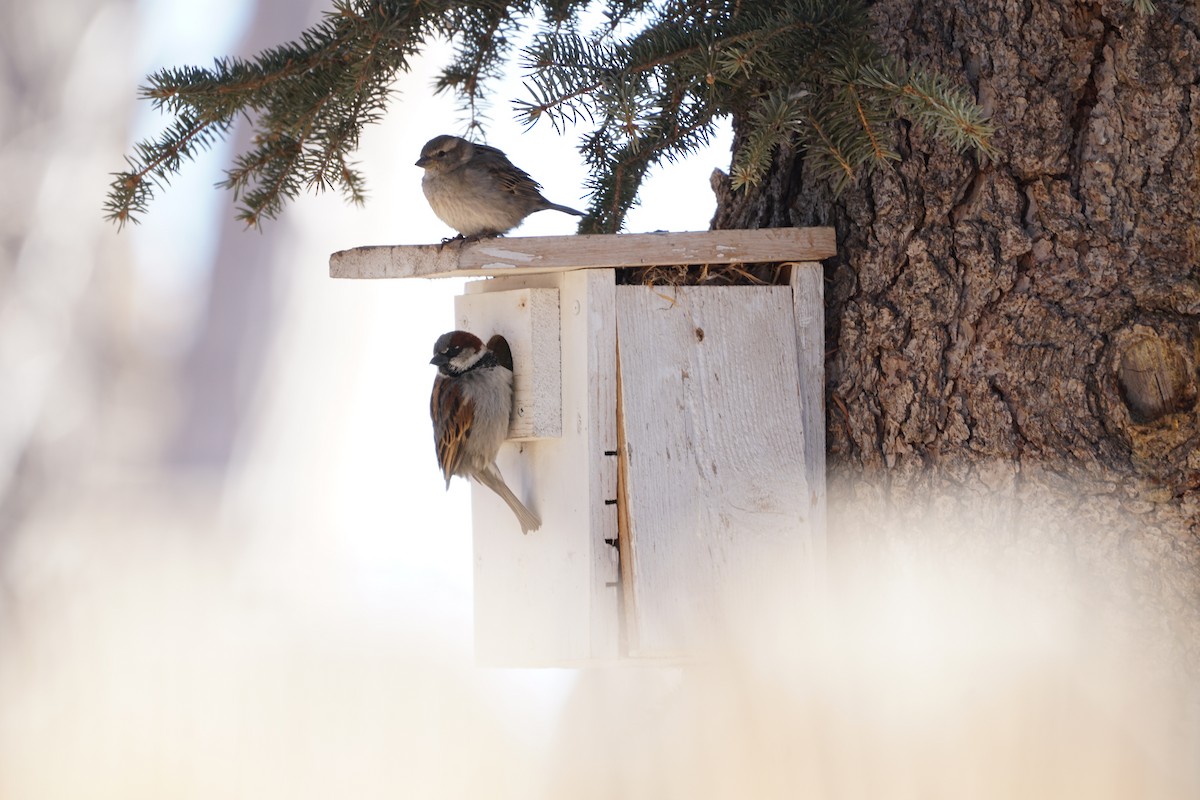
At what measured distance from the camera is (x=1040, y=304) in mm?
2188

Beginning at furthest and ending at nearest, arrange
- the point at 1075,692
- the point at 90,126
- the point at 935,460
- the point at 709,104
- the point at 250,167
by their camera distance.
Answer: the point at 90,126 < the point at 250,167 < the point at 709,104 < the point at 935,460 < the point at 1075,692

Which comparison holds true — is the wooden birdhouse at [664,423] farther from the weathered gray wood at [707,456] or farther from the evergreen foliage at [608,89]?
the evergreen foliage at [608,89]

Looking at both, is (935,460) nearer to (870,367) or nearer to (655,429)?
(870,367)

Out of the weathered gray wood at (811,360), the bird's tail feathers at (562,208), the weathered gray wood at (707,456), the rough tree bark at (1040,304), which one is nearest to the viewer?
the rough tree bark at (1040,304)

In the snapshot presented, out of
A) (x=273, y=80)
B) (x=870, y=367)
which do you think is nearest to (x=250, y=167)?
(x=273, y=80)

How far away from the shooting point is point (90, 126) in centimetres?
401

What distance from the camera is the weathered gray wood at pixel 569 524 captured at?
2293 mm

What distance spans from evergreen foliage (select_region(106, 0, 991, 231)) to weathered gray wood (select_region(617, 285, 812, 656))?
0.31 meters

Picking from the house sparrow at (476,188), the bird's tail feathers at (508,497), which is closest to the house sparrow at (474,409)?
the bird's tail feathers at (508,497)

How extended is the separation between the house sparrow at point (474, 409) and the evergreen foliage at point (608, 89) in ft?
1.56

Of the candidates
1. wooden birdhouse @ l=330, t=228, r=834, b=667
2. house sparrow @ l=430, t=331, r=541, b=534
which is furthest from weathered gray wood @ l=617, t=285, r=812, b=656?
house sparrow @ l=430, t=331, r=541, b=534

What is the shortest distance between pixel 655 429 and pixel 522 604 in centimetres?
54

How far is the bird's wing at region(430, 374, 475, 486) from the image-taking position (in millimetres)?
2510

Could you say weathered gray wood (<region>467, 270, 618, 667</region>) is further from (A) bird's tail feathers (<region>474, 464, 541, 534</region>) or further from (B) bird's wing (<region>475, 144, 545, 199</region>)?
(B) bird's wing (<region>475, 144, 545, 199</region>)
